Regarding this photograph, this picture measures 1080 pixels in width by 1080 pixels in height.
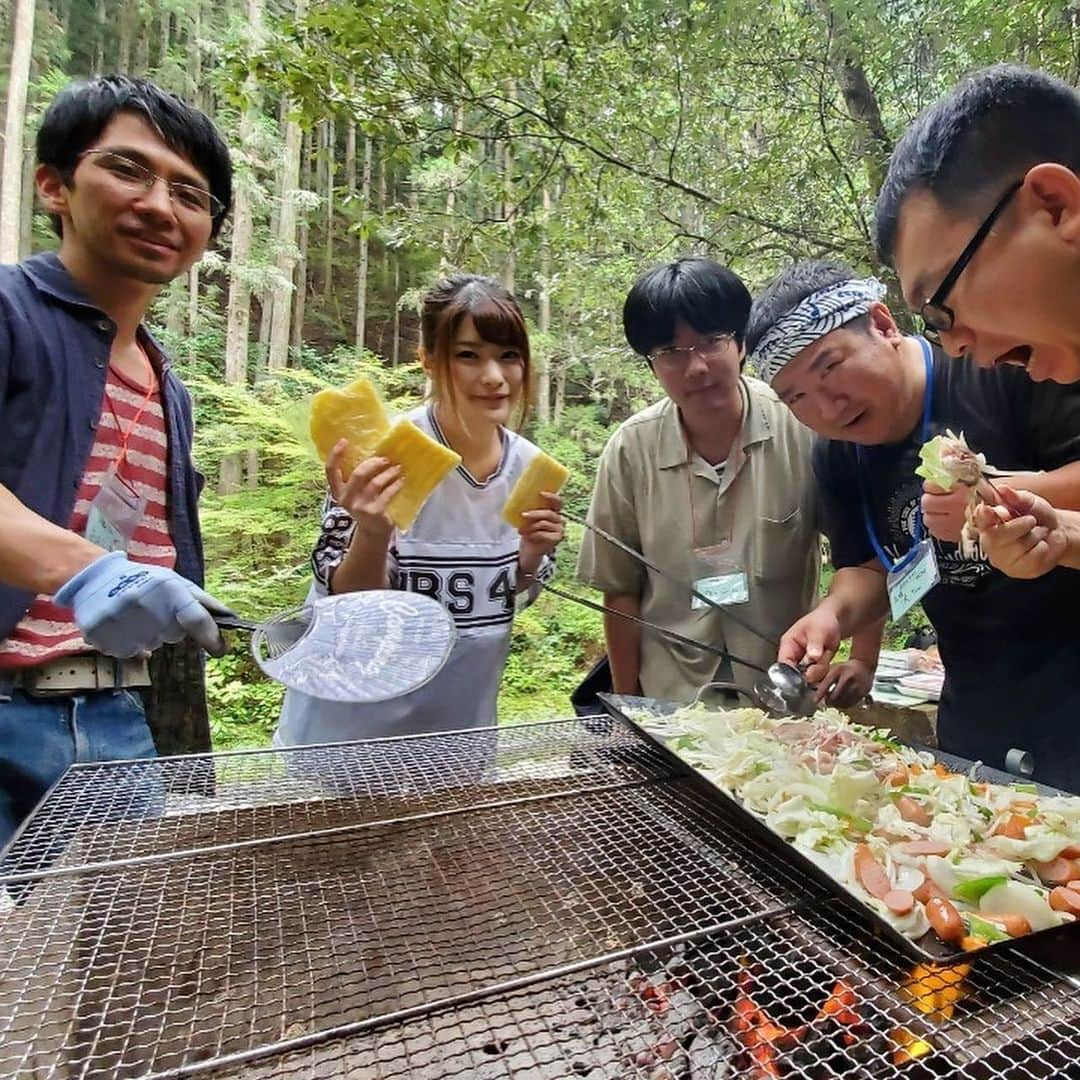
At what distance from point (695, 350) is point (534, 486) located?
734 millimetres

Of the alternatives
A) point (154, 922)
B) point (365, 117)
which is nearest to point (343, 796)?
point (154, 922)

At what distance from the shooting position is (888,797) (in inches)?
65.9

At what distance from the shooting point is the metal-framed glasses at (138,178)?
1884 millimetres

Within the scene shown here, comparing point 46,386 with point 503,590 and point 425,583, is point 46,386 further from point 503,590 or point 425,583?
point 503,590

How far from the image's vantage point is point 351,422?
2.24 metres

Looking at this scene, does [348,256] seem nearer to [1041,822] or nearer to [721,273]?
[721,273]

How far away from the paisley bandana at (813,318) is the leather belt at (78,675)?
196 centimetres

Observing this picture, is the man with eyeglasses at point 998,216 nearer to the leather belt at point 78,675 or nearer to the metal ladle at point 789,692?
the metal ladle at point 789,692

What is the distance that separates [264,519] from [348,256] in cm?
1095

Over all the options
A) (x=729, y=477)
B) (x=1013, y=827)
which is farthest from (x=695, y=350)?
(x=1013, y=827)

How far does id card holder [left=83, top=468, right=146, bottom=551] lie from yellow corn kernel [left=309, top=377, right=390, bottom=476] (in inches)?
20.7

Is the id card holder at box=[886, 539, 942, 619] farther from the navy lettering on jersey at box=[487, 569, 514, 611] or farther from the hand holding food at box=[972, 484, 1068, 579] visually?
the navy lettering on jersey at box=[487, 569, 514, 611]

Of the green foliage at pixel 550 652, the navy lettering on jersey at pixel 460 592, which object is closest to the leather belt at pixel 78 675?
the navy lettering on jersey at pixel 460 592

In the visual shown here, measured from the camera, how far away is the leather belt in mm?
1739
